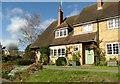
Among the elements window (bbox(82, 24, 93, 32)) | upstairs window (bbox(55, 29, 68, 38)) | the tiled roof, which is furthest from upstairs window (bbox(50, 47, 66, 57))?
window (bbox(82, 24, 93, 32))

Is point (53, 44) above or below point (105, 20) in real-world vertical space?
below

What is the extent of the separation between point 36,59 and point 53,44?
6271 millimetres

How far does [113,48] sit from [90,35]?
453 centimetres

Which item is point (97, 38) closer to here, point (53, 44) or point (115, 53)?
point (115, 53)

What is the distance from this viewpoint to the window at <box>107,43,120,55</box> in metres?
29.4

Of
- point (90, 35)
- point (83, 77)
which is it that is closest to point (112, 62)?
point (90, 35)

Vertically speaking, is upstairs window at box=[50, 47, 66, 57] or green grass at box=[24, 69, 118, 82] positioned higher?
upstairs window at box=[50, 47, 66, 57]

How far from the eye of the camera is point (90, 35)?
32969mm

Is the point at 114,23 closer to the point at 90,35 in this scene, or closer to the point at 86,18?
the point at 90,35

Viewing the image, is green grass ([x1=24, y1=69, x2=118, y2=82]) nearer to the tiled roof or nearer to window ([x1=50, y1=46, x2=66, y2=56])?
the tiled roof

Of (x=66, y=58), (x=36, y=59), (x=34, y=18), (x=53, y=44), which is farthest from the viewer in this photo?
(x=34, y=18)

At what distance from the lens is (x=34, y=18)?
61.2 m


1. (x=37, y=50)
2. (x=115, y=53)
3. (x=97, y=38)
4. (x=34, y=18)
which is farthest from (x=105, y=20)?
(x=34, y=18)

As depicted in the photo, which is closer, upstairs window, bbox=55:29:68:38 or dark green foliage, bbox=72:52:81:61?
dark green foliage, bbox=72:52:81:61
